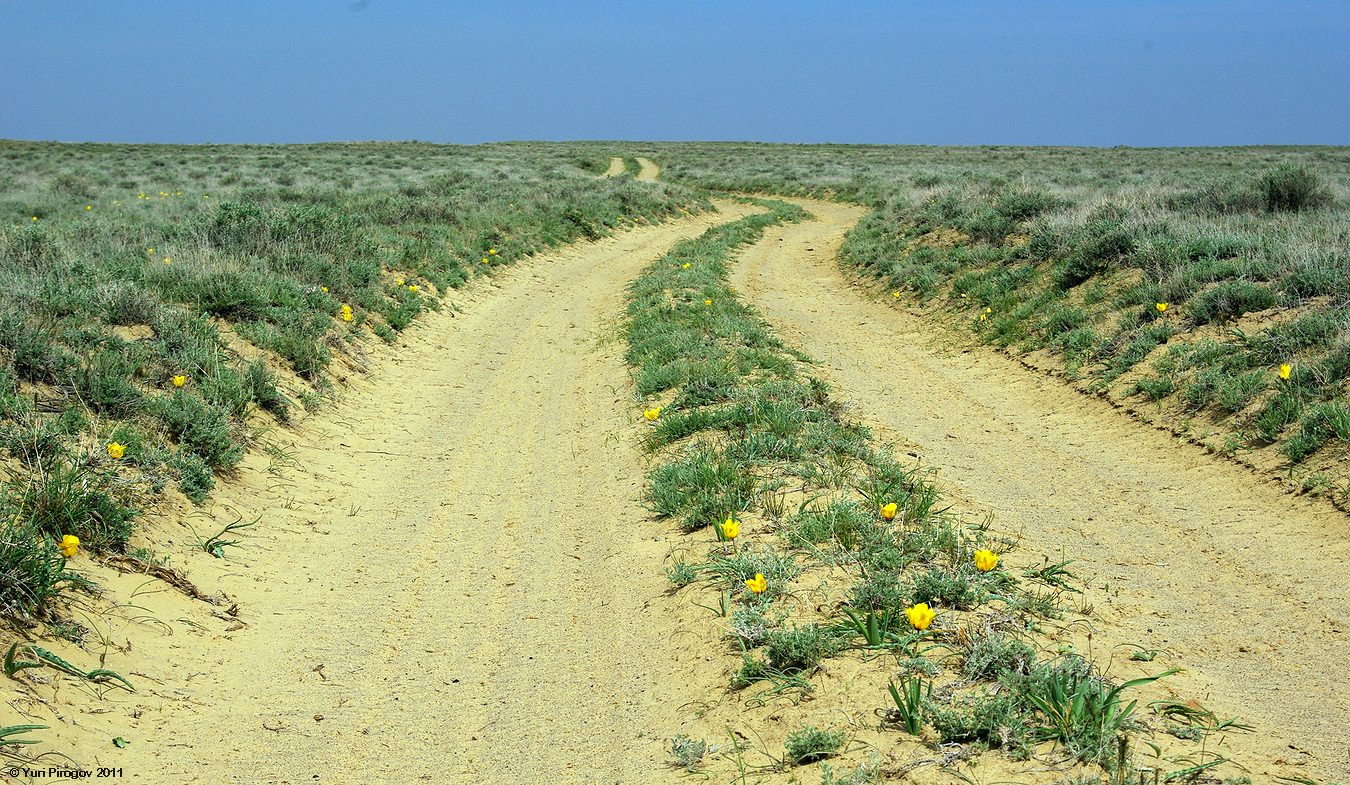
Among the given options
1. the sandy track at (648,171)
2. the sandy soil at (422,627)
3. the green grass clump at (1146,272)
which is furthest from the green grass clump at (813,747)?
the sandy track at (648,171)

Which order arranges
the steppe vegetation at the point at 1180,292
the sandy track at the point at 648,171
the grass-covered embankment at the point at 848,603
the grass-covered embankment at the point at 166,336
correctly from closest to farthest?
1. the grass-covered embankment at the point at 848,603
2. the grass-covered embankment at the point at 166,336
3. the steppe vegetation at the point at 1180,292
4. the sandy track at the point at 648,171

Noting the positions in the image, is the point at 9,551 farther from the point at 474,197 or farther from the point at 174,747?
the point at 474,197

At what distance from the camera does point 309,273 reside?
36.7ft

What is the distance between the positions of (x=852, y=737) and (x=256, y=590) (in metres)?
3.44

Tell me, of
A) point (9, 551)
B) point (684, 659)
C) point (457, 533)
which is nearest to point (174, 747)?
point (9, 551)

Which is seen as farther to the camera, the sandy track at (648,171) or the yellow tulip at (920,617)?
the sandy track at (648,171)

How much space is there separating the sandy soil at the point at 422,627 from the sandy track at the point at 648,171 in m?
43.4

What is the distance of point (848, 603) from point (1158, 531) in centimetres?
272

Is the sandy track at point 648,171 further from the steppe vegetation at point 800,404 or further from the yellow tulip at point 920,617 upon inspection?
the yellow tulip at point 920,617

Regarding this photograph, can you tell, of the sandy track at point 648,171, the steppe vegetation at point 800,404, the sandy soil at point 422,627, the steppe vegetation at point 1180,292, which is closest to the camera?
the steppe vegetation at point 800,404

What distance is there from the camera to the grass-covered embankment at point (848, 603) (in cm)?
325

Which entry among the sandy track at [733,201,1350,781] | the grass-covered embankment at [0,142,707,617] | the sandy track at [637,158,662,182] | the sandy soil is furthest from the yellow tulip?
the sandy track at [637,158,662,182]

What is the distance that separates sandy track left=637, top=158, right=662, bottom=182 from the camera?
52138mm

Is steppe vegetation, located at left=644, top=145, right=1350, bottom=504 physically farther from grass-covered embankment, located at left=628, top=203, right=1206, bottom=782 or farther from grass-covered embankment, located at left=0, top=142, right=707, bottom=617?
grass-covered embankment, located at left=0, top=142, right=707, bottom=617
